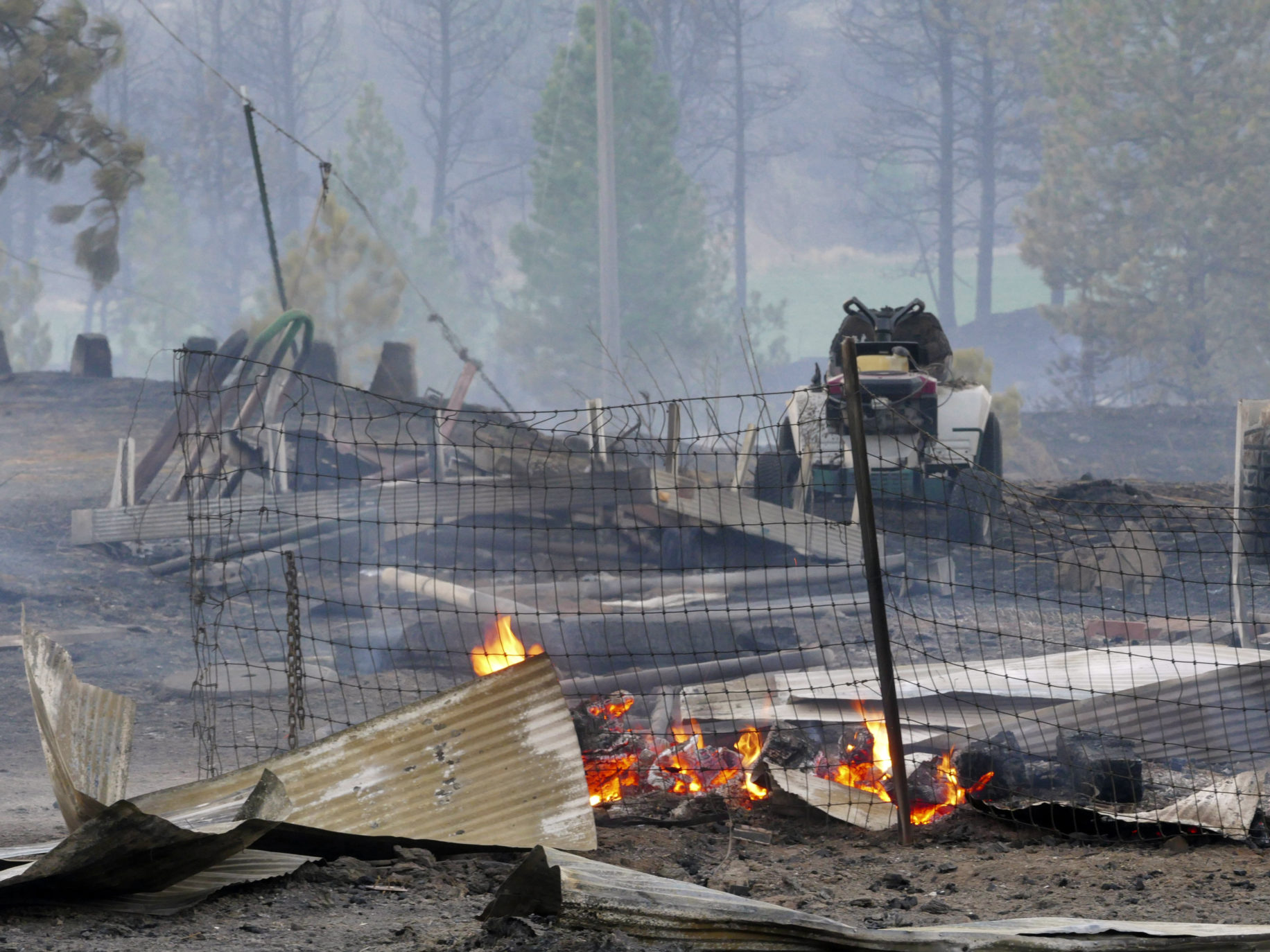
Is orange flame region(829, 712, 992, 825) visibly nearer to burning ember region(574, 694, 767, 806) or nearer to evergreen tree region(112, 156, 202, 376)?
burning ember region(574, 694, 767, 806)

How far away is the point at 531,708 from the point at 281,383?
1296cm

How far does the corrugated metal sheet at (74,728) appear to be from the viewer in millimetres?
4453

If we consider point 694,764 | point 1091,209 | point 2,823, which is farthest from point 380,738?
point 1091,209

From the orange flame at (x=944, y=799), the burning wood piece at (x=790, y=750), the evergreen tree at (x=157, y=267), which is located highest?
the evergreen tree at (x=157, y=267)

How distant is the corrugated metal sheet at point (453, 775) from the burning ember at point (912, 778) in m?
1.57

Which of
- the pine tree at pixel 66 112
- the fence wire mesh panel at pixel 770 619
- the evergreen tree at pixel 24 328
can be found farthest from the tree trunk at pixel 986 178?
the pine tree at pixel 66 112

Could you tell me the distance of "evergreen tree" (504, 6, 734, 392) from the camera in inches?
1421

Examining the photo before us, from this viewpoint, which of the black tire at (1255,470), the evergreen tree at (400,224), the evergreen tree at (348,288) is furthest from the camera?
the evergreen tree at (400,224)

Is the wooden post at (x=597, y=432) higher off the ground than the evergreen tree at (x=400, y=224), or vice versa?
the evergreen tree at (x=400, y=224)

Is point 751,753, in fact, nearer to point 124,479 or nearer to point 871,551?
point 871,551

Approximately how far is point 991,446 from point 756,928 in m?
10.5

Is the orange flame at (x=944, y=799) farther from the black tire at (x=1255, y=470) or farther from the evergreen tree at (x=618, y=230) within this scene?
the evergreen tree at (x=618, y=230)

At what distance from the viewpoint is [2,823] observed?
6078 millimetres

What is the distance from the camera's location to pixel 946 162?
154ft
